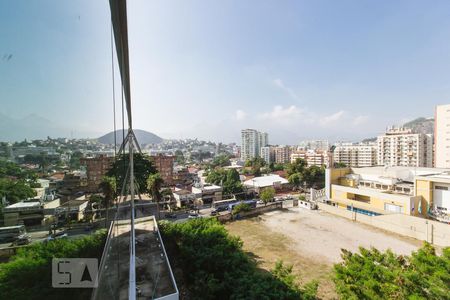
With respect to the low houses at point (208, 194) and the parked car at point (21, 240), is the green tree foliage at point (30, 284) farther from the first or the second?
the low houses at point (208, 194)

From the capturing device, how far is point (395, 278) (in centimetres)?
304

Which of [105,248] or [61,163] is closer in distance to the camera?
[61,163]

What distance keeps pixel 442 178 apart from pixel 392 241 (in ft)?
13.5

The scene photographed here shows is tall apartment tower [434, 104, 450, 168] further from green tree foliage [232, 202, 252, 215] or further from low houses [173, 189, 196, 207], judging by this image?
low houses [173, 189, 196, 207]

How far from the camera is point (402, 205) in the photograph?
30.6ft

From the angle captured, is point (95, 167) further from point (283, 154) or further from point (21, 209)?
point (283, 154)

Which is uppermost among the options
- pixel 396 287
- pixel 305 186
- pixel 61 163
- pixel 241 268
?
pixel 61 163

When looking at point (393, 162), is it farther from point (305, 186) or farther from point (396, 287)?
point (396, 287)

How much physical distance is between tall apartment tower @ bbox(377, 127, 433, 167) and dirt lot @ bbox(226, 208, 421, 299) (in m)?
23.0

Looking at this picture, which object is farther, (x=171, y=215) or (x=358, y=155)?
(x=358, y=155)

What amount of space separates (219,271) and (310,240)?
17.3 feet

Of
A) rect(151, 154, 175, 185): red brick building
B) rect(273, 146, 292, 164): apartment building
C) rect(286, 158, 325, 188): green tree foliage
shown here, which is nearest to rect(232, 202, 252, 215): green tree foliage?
rect(286, 158, 325, 188): green tree foliage

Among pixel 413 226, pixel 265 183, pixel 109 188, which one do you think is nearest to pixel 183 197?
pixel 265 183

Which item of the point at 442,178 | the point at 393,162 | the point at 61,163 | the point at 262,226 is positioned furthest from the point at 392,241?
the point at 393,162
